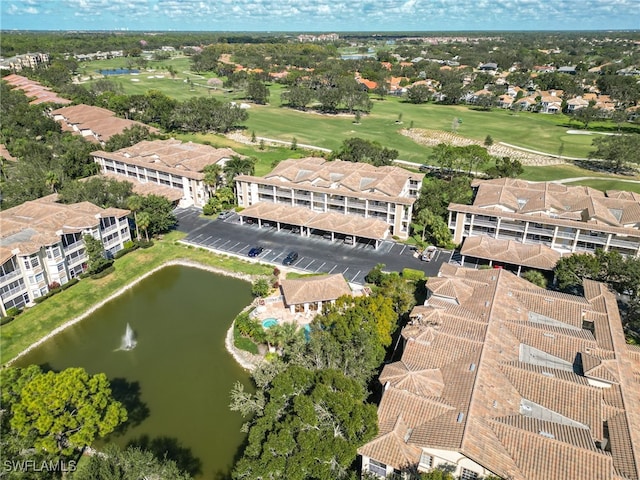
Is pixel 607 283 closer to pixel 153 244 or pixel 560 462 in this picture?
pixel 560 462

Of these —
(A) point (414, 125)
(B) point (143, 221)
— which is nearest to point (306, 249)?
(B) point (143, 221)

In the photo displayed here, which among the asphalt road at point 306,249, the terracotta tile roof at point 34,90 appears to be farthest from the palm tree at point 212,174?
the terracotta tile roof at point 34,90

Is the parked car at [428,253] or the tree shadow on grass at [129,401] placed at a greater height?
the parked car at [428,253]

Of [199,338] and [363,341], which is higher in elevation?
[363,341]

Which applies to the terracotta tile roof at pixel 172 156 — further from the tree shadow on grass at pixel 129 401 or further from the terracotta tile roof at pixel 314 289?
the tree shadow on grass at pixel 129 401

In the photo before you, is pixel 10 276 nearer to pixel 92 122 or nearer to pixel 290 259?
pixel 290 259

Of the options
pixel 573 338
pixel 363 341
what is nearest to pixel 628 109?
pixel 573 338
